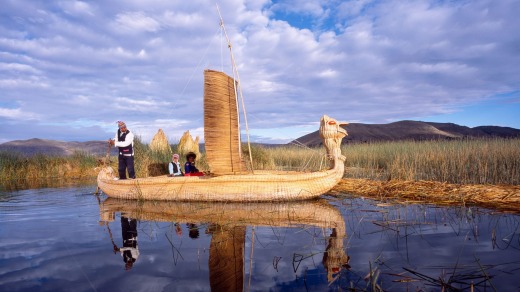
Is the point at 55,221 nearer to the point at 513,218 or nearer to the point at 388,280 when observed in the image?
the point at 388,280

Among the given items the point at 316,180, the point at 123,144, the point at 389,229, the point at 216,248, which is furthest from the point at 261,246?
the point at 123,144

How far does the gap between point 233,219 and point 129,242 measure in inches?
72.0

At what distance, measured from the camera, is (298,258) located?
13.1ft

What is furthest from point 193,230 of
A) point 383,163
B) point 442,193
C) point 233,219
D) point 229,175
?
point 383,163

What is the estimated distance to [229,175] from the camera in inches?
318

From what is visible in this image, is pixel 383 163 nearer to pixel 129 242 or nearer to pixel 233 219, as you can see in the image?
pixel 233 219

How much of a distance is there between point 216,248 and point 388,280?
2.06 m

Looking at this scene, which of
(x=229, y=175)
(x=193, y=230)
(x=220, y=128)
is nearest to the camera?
(x=193, y=230)

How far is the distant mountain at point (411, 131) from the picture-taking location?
51.8 meters

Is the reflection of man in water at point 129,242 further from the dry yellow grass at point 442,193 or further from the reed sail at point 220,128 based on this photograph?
the dry yellow grass at point 442,193

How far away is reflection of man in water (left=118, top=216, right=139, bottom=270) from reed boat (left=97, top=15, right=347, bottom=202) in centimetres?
195

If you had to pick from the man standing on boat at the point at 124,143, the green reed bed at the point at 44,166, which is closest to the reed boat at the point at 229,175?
the man standing on boat at the point at 124,143

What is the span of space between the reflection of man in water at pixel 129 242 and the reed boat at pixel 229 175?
1.95 metres

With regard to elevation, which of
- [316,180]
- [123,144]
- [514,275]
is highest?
[123,144]
